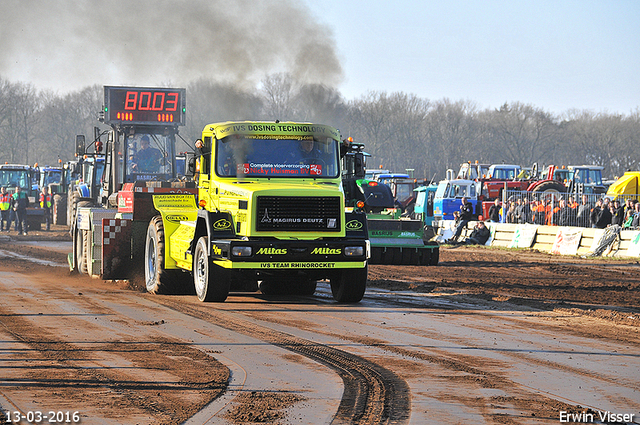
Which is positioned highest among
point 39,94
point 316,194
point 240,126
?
point 39,94

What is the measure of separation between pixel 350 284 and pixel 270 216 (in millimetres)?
1845

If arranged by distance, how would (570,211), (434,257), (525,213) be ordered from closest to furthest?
1. (434,257)
2. (570,211)
3. (525,213)

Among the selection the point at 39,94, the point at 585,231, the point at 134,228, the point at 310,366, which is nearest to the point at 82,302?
the point at 134,228

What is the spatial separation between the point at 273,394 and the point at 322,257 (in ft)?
16.5

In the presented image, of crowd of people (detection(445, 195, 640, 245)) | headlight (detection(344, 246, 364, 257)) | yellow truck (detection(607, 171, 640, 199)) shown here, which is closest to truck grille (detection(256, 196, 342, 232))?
headlight (detection(344, 246, 364, 257))

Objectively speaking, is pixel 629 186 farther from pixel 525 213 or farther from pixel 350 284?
pixel 350 284

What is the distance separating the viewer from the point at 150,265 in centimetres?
1348

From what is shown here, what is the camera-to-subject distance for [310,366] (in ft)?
23.7

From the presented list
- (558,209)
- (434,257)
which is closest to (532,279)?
(434,257)

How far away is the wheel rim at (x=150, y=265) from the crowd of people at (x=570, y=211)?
15.6 meters

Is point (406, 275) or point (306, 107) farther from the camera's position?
A: point (306, 107)

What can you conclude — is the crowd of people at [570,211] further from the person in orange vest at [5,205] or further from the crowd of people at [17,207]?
the person in orange vest at [5,205]


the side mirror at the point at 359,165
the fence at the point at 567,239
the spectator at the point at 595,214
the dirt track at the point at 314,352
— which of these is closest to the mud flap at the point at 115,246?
the dirt track at the point at 314,352

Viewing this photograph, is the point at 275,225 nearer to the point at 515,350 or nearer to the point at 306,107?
the point at 515,350
